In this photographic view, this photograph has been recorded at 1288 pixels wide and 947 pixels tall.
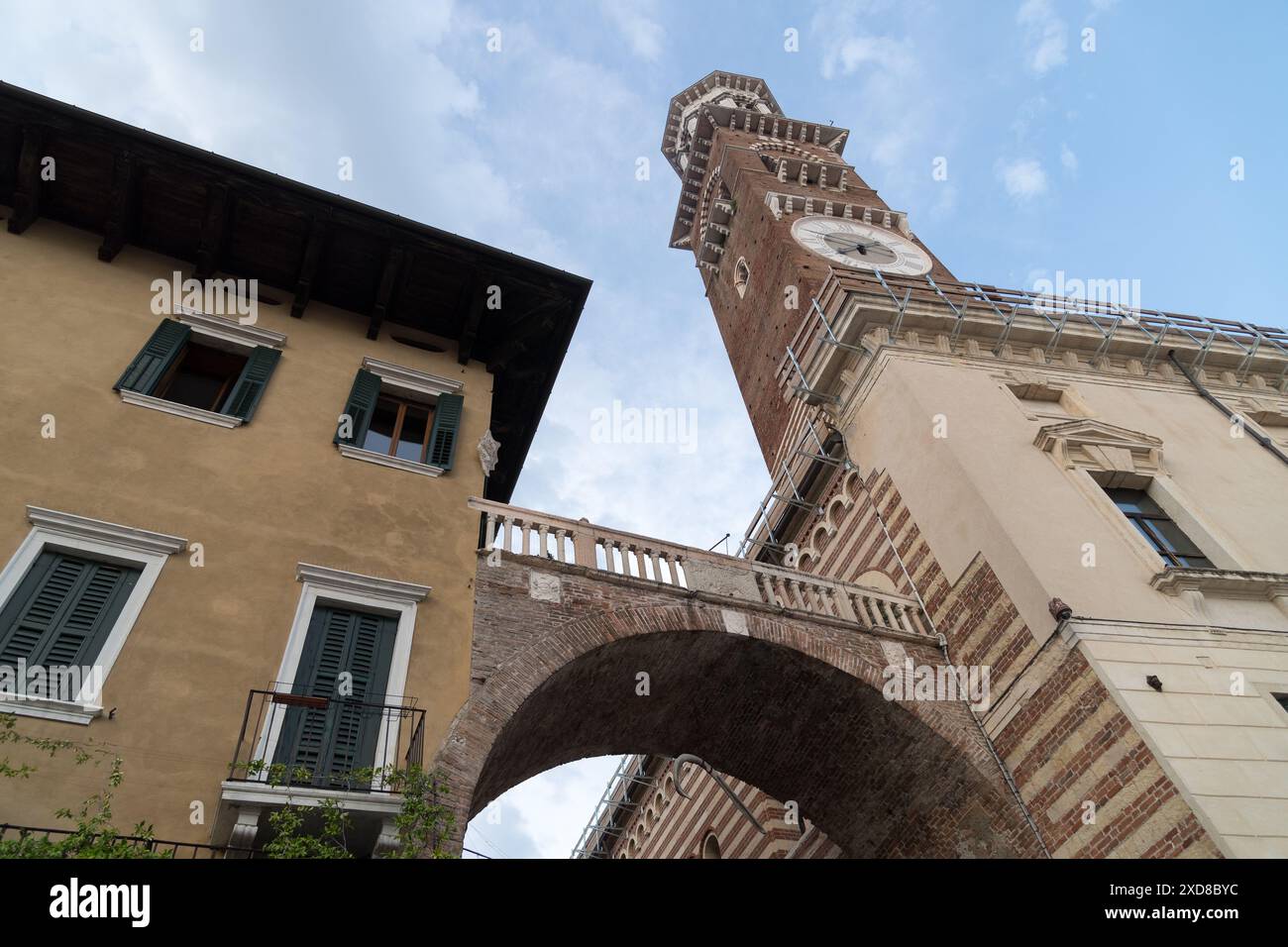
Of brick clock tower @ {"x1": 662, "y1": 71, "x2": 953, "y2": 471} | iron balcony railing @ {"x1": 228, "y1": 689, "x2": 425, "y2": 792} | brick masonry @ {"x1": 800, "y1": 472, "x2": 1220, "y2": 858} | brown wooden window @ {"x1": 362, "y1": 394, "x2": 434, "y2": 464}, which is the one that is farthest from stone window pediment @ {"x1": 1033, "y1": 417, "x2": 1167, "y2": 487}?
iron balcony railing @ {"x1": 228, "y1": 689, "x2": 425, "y2": 792}

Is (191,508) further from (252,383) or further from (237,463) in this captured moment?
(252,383)

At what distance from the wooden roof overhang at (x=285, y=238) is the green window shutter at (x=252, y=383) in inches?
50.7

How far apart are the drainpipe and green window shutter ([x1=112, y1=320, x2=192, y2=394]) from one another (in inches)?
655

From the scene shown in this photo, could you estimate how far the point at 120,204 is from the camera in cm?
1202

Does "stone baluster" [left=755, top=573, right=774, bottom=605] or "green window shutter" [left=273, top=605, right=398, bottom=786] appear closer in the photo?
"green window shutter" [left=273, top=605, right=398, bottom=786]

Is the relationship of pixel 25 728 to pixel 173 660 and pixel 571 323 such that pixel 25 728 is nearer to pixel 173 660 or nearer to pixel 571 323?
pixel 173 660

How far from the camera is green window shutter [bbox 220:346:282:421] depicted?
1091 centimetres

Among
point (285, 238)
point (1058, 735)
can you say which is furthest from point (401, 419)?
point (1058, 735)

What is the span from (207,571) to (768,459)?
1626cm

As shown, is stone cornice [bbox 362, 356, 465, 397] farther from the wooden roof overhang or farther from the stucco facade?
the wooden roof overhang

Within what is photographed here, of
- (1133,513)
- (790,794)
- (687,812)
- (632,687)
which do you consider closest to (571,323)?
(632,687)

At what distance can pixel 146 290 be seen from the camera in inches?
479

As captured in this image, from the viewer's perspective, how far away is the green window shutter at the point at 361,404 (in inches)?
448

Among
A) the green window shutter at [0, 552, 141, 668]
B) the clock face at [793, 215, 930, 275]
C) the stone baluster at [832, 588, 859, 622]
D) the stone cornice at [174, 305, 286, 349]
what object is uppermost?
the clock face at [793, 215, 930, 275]
